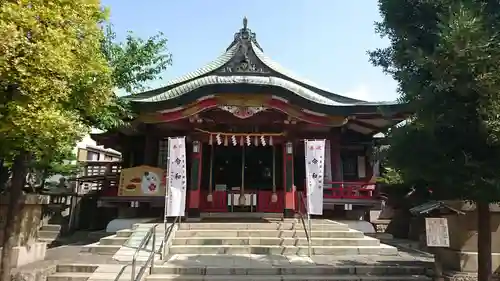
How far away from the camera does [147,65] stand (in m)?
10.7

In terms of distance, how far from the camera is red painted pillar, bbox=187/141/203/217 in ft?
43.6

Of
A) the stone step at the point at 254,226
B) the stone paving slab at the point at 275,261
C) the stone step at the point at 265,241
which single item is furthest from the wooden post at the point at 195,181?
the stone paving slab at the point at 275,261

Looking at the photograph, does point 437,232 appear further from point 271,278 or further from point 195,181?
point 195,181

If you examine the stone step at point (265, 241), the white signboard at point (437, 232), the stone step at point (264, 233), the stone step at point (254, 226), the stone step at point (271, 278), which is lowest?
the stone step at point (271, 278)

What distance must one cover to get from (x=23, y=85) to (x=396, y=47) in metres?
7.24

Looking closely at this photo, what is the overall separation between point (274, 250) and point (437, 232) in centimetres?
435

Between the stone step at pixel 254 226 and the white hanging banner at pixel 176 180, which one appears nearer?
the white hanging banner at pixel 176 180

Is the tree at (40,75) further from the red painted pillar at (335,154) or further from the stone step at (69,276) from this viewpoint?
the red painted pillar at (335,154)

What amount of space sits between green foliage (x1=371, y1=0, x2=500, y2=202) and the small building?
17.6ft

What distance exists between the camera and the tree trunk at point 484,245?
6.48 meters

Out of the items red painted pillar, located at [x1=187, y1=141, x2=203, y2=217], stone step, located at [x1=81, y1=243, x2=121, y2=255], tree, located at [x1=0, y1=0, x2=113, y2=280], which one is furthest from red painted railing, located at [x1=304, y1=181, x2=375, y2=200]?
tree, located at [x1=0, y1=0, x2=113, y2=280]

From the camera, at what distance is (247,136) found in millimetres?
13852

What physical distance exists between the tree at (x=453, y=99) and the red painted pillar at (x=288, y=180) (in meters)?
6.27

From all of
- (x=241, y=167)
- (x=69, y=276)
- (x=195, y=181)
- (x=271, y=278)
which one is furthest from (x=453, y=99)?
(x=241, y=167)
